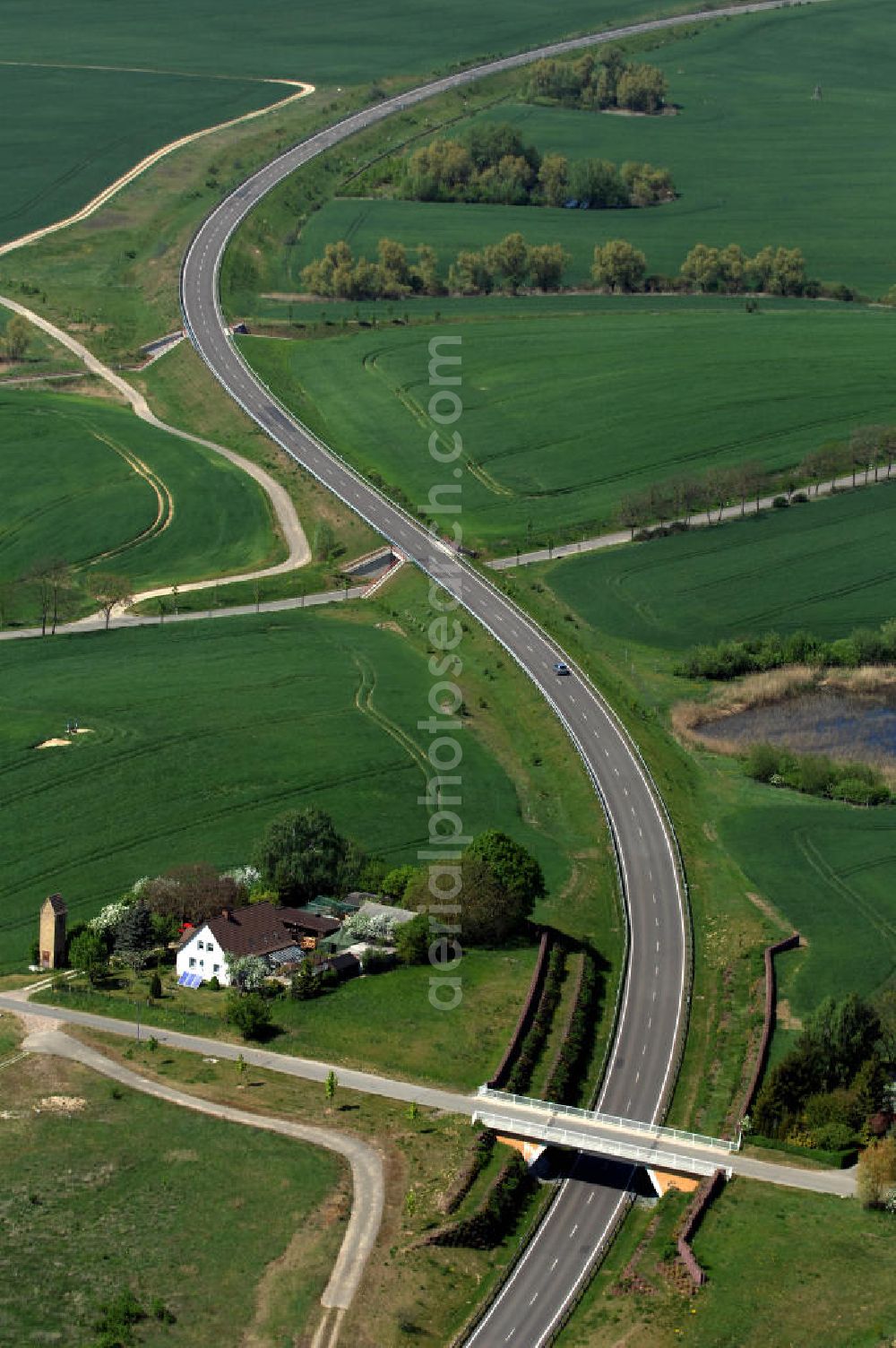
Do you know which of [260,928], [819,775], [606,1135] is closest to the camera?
[606,1135]

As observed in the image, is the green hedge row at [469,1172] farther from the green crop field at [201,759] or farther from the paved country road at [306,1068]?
the green crop field at [201,759]

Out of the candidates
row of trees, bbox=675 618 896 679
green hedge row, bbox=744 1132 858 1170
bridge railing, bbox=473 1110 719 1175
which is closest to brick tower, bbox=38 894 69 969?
bridge railing, bbox=473 1110 719 1175

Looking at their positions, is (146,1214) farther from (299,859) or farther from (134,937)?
(299,859)

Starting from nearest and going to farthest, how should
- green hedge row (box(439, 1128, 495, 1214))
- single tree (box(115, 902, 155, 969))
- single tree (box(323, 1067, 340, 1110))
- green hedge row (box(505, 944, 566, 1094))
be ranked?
green hedge row (box(439, 1128, 495, 1214))
single tree (box(323, 1067, 340, 1110))
green hedge row (box(505, 944, 566, 1094))
single tree (box(115, 902, 155, 969))

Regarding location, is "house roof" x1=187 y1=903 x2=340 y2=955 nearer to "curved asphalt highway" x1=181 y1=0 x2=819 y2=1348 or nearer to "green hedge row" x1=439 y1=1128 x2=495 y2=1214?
"curved asphalt highway" x1=181 y1=0 x2=819 y2=1348

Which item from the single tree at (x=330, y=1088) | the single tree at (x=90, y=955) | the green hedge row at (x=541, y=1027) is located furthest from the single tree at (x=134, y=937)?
the green hedge row at (x=541, y=1027)

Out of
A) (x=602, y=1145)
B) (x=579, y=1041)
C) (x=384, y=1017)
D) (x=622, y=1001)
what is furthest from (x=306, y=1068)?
(x=622, y=1001)
